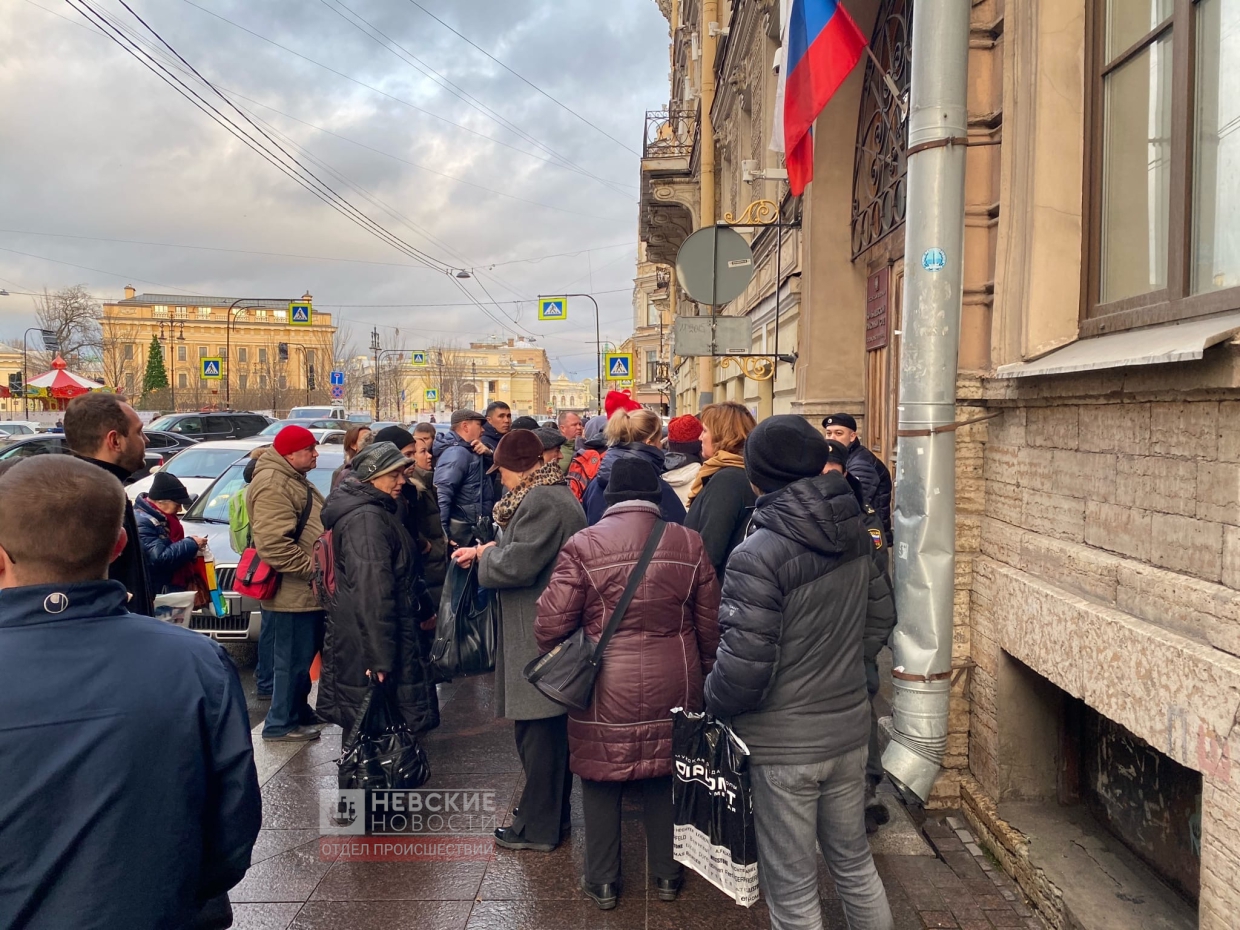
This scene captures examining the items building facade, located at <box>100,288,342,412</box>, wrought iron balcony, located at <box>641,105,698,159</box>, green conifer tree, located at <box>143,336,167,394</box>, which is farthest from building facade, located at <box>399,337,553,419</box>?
wrought iron balcony, located at <box>641,105,698,159</box>

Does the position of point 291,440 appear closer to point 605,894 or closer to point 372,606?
point 372,606

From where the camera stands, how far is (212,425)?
2769 cm

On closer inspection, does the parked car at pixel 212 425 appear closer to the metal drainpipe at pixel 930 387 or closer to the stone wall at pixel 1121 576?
the metal drainpipe at pixel 930 387

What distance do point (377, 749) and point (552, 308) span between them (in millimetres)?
25399

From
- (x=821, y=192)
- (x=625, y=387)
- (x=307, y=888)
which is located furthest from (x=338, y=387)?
(x=307, y=888)

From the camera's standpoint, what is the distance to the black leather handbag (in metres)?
3.42

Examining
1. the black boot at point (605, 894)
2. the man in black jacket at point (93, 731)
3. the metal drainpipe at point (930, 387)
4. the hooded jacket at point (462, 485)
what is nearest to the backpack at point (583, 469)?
the hooded jacket at point (462, 485)

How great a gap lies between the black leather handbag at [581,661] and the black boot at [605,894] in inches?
31.3

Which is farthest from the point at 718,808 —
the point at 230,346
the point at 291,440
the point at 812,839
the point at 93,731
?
the point at 230,346

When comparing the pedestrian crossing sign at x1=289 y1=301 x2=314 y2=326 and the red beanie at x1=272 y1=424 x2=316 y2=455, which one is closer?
the red beanie at x1=272 y1=424 x2=316 y2=455

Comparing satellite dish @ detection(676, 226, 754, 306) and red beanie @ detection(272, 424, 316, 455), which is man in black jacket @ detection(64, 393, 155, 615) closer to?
red beanie @ detection(272, 424, 316, 455)

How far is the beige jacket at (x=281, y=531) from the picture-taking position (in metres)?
5.43

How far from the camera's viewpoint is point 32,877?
1.74 m

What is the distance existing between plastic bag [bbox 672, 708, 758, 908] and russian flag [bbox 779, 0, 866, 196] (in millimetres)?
4286
